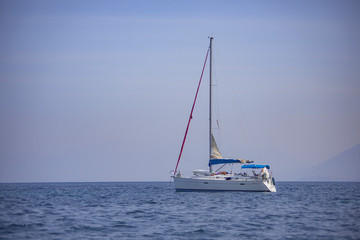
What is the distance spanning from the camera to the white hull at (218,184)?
5666 centimetres

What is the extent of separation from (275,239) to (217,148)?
3447cm

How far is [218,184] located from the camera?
5669cm

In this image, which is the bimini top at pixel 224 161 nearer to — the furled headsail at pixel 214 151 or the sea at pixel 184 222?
the furled headsail at pixel 214 151

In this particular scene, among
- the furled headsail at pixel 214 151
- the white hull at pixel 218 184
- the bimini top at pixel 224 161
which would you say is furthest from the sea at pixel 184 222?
the furled headsail at pixel 214 151

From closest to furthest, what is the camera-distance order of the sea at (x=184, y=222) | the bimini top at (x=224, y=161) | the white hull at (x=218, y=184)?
1. the sea at (x=184, y=222)
2. the white hull at (x=218, y=184)
3. the bimini top at (x=224, y=161)

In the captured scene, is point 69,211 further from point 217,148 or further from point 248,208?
point 217,148

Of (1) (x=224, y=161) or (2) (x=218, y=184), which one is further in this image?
(1) (x=224, y=161)

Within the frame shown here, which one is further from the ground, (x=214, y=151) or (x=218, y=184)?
(x=214, y=151)

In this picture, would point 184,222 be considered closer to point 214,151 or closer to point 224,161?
point 224,161

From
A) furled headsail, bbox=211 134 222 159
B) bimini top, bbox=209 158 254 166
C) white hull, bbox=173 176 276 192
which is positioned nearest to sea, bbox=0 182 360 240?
white hull, bbox=173 176 276 192

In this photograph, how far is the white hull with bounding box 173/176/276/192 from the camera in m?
56.7

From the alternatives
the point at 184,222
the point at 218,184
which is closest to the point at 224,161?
the point at 218,184

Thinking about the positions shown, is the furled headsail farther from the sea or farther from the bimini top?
the sea

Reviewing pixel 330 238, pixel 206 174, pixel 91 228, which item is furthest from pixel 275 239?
pixel 206 174
